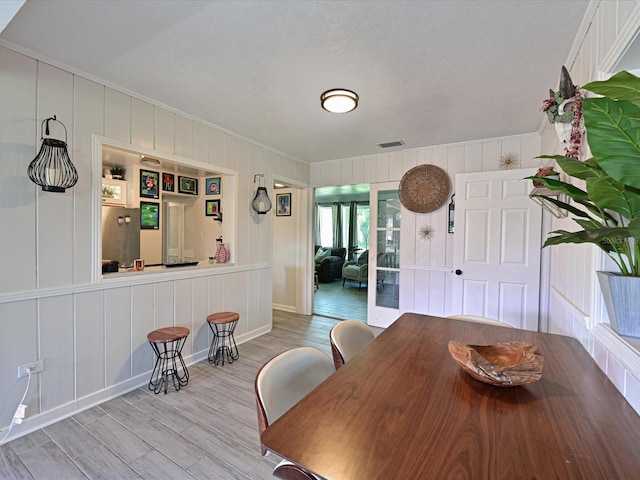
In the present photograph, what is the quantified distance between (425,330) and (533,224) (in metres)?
2.08

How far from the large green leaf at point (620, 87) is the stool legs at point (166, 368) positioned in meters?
2.84

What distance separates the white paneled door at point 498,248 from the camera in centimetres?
292

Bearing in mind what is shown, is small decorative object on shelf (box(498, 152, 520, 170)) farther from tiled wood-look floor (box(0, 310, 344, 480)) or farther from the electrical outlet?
the electrical outlet

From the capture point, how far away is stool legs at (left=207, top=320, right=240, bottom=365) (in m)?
2.99

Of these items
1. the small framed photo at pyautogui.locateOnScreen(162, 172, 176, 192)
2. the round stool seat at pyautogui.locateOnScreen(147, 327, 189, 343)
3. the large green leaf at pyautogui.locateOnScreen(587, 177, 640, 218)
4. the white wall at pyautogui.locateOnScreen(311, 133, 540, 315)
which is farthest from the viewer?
the small framed photo at pyautogui.locateOnScreen(162, 172, 176, 192)

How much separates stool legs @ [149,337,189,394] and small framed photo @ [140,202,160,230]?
2.17 metres

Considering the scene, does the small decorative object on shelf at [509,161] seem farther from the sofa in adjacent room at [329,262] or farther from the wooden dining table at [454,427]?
the sofa in adjacent room at [329,262]

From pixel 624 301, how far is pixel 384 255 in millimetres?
3151

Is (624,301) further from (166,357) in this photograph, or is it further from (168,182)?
(168,182)

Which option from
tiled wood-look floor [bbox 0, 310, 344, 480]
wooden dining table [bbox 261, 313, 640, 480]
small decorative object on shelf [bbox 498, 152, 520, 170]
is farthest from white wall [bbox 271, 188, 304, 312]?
wooden dining table [bbox 261, 313, 640, 480]

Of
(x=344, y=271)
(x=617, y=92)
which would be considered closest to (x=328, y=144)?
(x=617, y=92)

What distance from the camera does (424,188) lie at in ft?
12.1

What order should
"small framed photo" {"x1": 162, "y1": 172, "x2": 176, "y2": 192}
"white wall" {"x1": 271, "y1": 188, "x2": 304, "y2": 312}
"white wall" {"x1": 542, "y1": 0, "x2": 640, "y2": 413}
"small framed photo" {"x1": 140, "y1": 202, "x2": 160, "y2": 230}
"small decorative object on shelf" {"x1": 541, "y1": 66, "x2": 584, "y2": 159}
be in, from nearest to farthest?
1. "white wall" {"x1": 542, "y1": 0, "x2": 640, "y2": 413}
2. "small decorative object on shelf" {"x1": 541, "y1": 66, "x2": 584, "y2": 159}
3. "small framed photo" {"x1": 140, "y1": 202, "x2": 160, "y2": 230}
4. "small framed photo" {"x1": 162, "y1": 172, "x2": 176, "y2": 192}
5. "white wall" {"x1": 271, "y1": 188, "x2": 304, "y2": 312}

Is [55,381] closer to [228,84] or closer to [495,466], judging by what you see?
[228,84]
